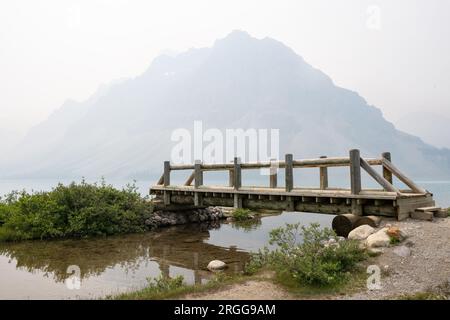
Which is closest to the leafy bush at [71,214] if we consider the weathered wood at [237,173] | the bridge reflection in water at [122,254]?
the bridge reflection in water at [122,254]

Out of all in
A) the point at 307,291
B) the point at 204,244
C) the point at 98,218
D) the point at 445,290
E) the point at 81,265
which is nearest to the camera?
the point at 445,290

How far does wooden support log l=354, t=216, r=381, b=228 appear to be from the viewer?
1097 cm

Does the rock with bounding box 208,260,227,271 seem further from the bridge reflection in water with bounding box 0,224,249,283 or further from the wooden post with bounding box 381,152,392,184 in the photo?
the wooden post with bounding box 381,152,392,184

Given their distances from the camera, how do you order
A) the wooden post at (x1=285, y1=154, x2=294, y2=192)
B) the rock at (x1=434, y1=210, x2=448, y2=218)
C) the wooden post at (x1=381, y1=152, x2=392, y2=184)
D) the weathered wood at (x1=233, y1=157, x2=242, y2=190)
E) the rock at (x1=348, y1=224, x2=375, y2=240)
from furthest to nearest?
1. the weathered wood at (x1=233, y1=157, x2=242, y2=190)
2. the wooden post at (x1=285, y1=154, x2=294, y2=192)
3. the wooden post at (x1=381, y1=152, x2=392, y2=184)
4. the rock at (x1=434, y1=210, x2=448, y2=218)
5. the rock at (x1=348, y1=224, x2=375, y2=240)

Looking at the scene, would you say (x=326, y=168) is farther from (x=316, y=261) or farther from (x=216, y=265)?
(x=316, y=261)

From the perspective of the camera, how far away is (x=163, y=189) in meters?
21.0

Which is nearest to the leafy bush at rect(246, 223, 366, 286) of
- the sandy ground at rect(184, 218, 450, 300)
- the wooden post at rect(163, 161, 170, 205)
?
the sandy ground at rect(184, 218, 450, 300)

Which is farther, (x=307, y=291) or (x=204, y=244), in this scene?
(x=204, y=244)

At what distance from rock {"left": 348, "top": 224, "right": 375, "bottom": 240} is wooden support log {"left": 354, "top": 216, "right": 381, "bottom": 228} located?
427mm

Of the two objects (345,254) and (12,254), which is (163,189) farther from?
(345,254)

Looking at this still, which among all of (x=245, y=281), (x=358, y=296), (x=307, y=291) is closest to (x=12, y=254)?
(x=245, y=281)

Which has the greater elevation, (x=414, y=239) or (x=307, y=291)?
(x=414, y=239)

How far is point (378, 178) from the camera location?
11.5m
